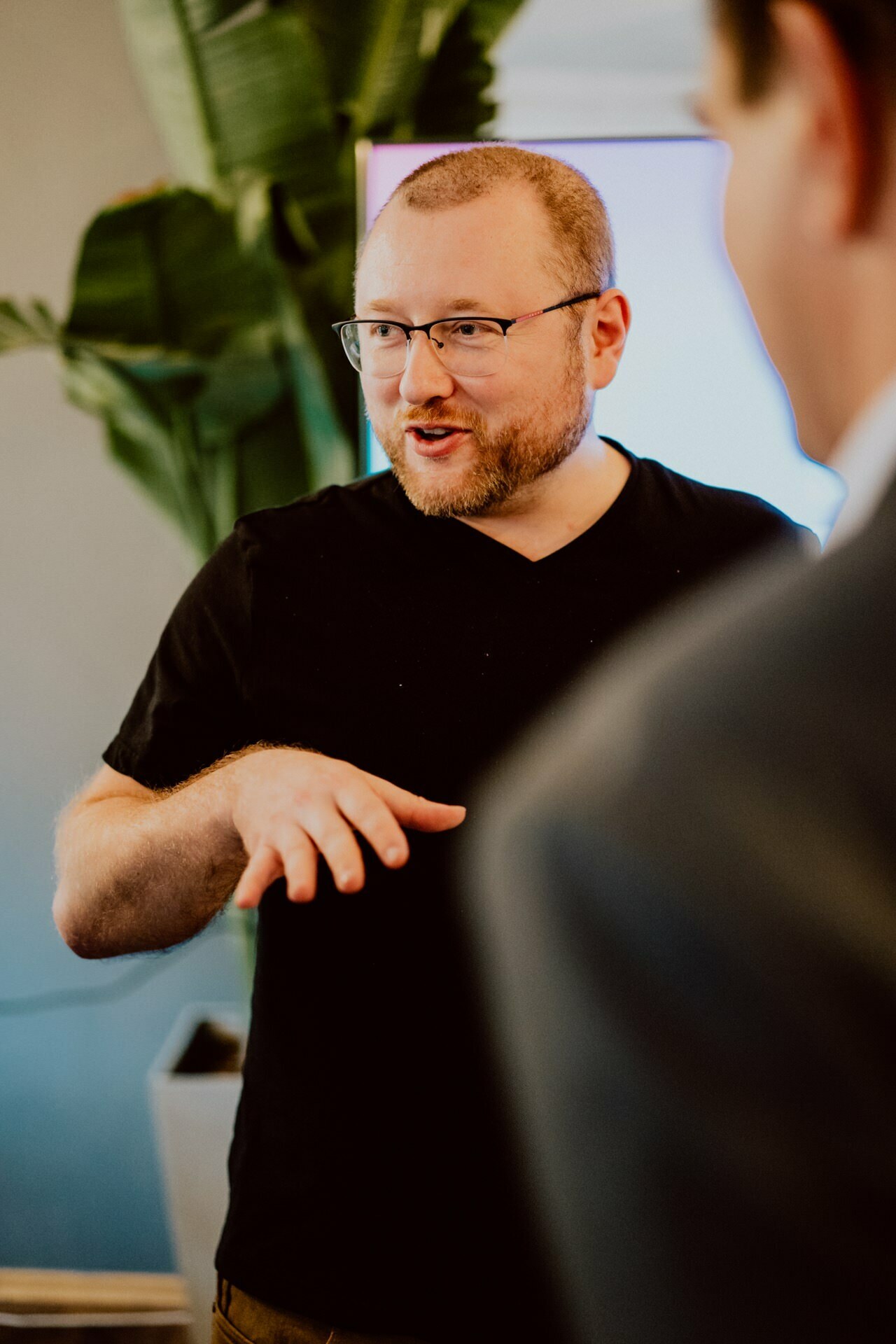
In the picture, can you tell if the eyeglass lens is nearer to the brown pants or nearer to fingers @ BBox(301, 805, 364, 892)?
fingers @ BBox(301, 805, 364, 892)

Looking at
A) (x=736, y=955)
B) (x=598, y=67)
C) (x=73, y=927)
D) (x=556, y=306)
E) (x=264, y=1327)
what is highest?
(x=598, y=67)

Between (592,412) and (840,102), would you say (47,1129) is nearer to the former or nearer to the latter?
(592,412)

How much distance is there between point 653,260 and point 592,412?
300mm

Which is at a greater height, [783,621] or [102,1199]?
[783,621]

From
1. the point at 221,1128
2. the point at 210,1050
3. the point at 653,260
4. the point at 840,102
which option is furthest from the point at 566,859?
the point at 210,1050

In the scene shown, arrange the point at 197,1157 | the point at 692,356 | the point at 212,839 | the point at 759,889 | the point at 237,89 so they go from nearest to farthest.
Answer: the point at 759,889
the point at 212,839
the point at 692,356
the point at 237,89
the point at 197,1157

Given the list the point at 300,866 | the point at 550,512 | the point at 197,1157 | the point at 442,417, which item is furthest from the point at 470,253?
the point at 197,1157

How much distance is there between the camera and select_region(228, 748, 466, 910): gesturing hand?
590 mm

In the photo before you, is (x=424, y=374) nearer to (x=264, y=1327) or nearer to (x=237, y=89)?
(x=237, y=89)

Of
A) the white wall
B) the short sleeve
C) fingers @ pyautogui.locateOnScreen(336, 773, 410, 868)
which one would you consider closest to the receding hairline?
the short sleeve

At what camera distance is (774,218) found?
0.36 m

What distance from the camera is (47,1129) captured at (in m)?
1.95

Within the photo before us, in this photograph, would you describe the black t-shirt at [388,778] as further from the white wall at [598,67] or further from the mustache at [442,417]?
the white wall at [598,67]

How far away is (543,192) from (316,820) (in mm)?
696
